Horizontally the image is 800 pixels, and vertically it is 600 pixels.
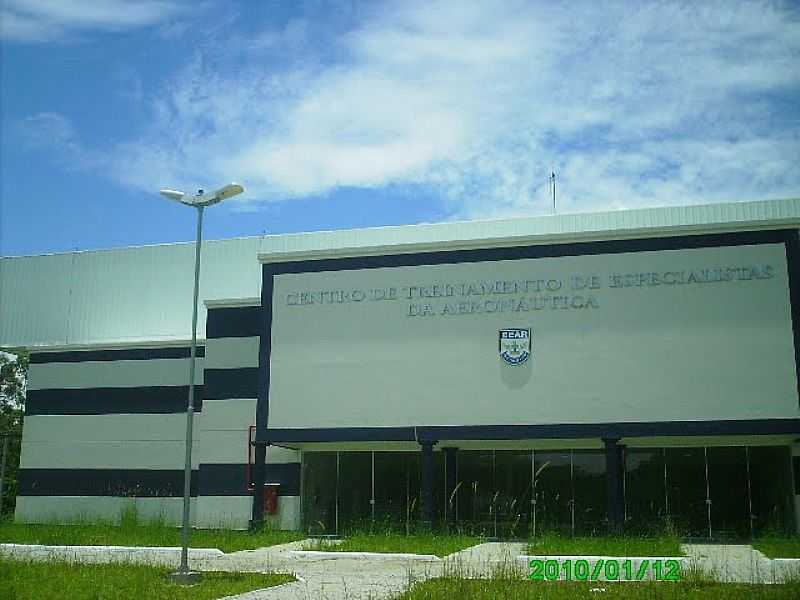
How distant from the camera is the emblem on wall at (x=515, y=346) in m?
31.2

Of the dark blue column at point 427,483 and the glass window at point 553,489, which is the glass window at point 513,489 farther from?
the dark blue column at point 427,483

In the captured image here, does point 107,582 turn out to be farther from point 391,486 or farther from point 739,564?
point 391,486

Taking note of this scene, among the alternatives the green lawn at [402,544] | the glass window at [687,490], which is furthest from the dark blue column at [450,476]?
the glass window at [687,490]

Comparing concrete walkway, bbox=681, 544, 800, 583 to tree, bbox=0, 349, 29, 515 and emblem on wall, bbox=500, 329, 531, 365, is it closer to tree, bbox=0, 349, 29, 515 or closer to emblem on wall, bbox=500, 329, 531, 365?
emblem on wall, bbox=500, 329, 531, 365

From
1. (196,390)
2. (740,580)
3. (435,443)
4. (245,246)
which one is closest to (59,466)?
(196,390)

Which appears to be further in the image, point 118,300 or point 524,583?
point 118,300

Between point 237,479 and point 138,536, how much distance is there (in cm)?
630

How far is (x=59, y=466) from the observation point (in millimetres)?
39438

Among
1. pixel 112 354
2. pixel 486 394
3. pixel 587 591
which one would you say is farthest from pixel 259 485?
pixel 587 591

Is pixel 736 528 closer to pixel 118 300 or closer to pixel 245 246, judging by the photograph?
pixel 245 246

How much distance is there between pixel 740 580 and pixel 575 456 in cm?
1453

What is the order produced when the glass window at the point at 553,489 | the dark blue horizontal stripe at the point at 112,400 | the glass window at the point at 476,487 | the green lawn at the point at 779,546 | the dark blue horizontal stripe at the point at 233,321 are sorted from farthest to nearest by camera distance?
the dark blue horizontal stripe at the point at 112,400, the dark blue horizontal stripe at the point at 233,321, the glass window at the point at 476,487, the glass window at the point at 553,489, the green lawn at the point at 779,546
